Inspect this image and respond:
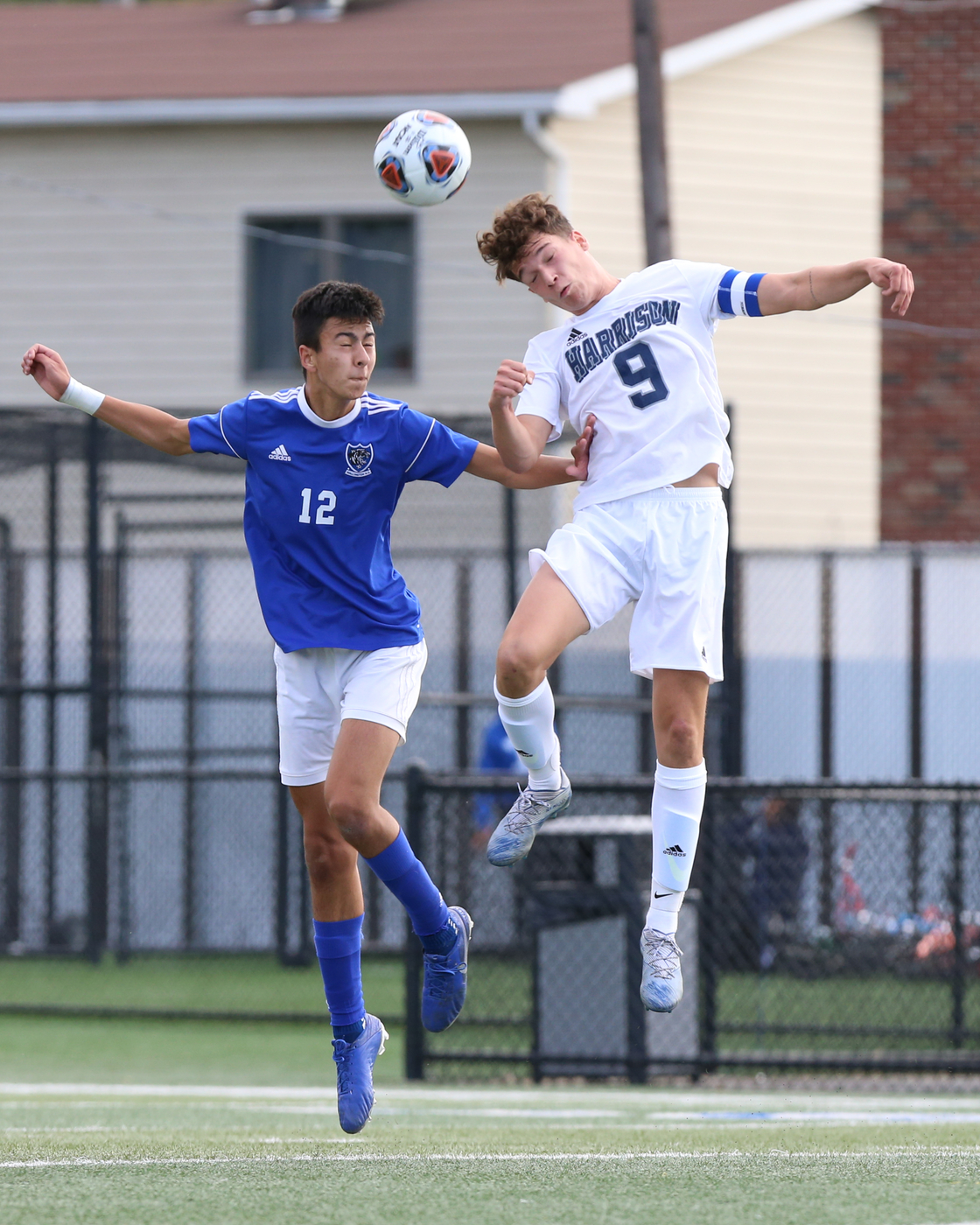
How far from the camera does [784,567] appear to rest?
1373 centimetres

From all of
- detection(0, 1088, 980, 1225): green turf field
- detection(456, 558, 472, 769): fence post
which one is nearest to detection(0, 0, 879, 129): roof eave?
detection(456, 558, 472, 769): fence post

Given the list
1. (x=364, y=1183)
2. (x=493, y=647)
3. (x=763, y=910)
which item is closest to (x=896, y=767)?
(x=493, y=647)

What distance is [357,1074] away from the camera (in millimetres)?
5785

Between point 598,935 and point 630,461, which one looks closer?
point 630,461

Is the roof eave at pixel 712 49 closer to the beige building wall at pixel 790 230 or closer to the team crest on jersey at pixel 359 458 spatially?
the beige building wall at pixel 790 230

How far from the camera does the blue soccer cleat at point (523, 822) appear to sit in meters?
5.82

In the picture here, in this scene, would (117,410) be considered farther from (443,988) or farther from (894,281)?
(894,281)

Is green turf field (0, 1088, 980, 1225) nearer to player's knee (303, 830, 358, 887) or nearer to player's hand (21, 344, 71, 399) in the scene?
player's knee (303, 830, 358, 887)

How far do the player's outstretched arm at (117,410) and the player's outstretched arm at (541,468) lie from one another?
920 mm

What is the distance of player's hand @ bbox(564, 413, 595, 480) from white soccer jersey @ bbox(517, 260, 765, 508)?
28mm

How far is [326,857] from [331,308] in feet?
5.65

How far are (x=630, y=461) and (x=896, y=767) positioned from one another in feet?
27.1

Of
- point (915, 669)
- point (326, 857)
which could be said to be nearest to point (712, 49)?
point (915, 669)

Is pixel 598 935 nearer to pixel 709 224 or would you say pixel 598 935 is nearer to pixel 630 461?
pixel 630 461
